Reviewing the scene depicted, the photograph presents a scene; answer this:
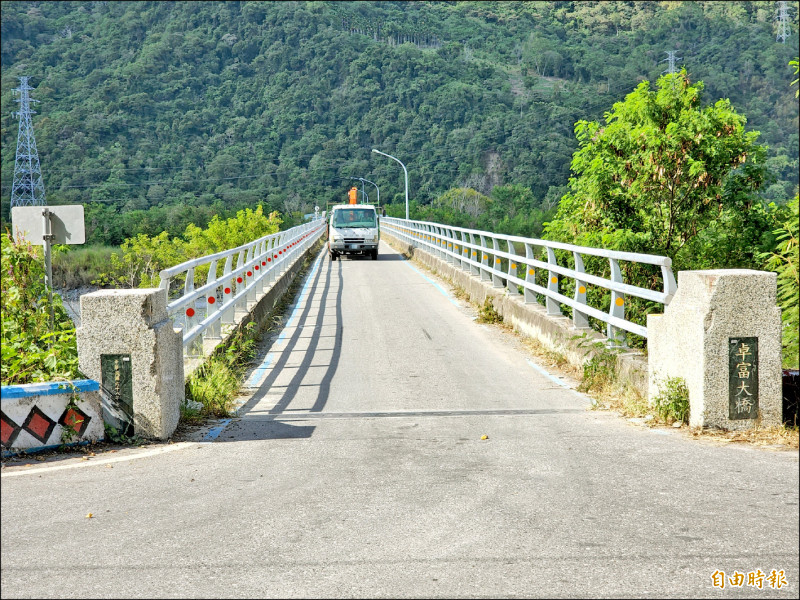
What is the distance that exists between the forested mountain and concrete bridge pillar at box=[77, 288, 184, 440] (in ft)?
317

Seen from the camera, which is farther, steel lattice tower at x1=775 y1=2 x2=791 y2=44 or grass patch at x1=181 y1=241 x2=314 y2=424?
steel lattice tower at x1=775 y1=2 x2=791 y2=44

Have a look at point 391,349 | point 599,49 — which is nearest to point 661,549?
point 391,349

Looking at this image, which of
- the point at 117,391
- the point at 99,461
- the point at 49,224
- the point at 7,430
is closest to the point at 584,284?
the point at 117,391

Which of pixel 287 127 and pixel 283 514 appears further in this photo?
pixel 287 127

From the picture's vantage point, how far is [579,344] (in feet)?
35.5

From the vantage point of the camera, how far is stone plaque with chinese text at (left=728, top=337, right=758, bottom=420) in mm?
7320

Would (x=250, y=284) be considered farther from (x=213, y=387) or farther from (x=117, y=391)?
(x=117, y=391)

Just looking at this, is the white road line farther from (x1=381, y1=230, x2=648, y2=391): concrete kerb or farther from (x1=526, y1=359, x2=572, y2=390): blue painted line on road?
(x1=526, y1=359, x2=572, y2=390): blue painted line on road

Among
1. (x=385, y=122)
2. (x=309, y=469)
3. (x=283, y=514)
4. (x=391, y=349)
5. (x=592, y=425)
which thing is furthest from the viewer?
(x=385, y=122)

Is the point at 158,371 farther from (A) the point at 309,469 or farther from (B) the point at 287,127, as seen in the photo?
(B) the point at 287,127

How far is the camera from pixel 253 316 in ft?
49.2

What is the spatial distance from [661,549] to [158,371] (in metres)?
4.40

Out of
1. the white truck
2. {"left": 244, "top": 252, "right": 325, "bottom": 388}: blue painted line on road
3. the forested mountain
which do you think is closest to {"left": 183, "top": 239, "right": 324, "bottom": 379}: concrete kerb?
{"left": 244, "top": 252, "right": 325, "bottom": 388}: blue painted line on road

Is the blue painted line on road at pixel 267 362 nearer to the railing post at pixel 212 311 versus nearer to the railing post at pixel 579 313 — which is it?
the railing post at pixel 212 311
